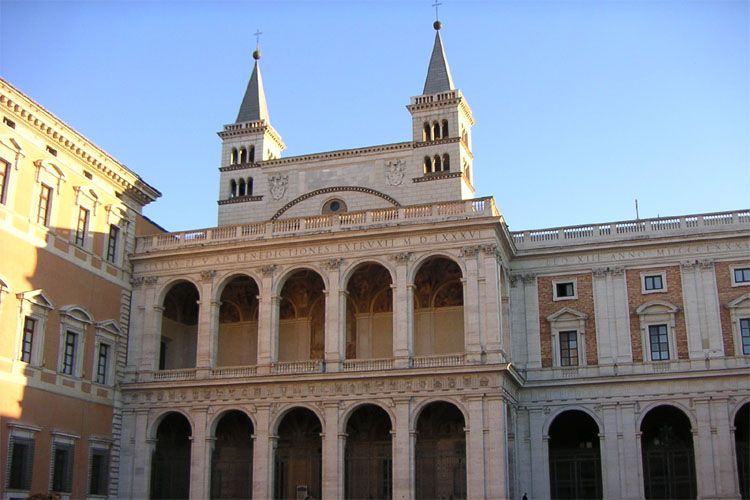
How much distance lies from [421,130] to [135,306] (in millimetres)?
18434

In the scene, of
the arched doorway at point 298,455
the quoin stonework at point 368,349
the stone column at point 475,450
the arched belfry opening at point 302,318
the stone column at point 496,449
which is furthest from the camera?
the arched belfry opening at point 302,318

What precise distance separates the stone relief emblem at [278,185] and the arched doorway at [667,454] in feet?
71.0

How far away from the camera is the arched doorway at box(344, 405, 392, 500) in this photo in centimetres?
3566

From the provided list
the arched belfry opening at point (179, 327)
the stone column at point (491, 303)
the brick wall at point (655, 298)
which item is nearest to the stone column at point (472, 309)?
the stone column at point (491, 303)

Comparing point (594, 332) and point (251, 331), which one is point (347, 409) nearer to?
point (251, 331)

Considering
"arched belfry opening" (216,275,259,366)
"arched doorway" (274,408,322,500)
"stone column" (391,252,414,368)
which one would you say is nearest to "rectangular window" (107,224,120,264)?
"arched belfry opening" (216,275,259,366)

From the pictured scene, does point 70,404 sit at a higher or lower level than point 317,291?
lower

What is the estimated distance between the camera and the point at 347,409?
3456 centimetres

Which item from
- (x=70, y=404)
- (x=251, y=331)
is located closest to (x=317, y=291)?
(x=251, y=331)

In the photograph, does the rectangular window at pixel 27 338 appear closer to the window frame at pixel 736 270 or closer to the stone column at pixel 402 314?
the stone column at pixel 402 314

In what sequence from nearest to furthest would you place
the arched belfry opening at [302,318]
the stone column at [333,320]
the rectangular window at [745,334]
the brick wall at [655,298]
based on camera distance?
the stone column at [333,320]
the rectangular window at [745,334]
the brick wall at [655,298]
the arched belfry opening at [302,318]

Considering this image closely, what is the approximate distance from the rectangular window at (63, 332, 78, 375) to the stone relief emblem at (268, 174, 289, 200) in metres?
16.1

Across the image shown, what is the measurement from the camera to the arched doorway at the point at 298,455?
3666cm

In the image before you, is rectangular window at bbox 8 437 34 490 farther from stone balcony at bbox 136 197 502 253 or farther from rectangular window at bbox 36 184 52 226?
stone balcony at bbox 136 197 502 253
